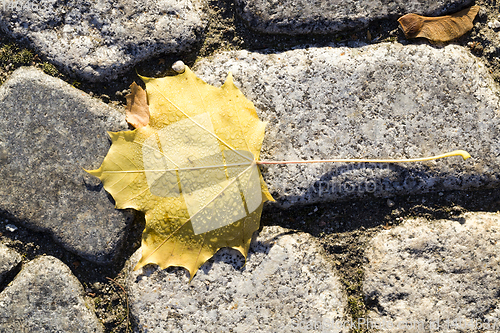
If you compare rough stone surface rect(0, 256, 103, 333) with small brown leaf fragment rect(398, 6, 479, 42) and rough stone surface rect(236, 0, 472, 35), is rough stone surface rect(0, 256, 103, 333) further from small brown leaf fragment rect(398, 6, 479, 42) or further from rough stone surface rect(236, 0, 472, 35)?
small brown leaf fragment rect(398, 6, 479, 42)

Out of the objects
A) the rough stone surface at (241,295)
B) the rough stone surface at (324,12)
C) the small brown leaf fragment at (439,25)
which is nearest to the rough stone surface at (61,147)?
the rough stone surface at (241,295)

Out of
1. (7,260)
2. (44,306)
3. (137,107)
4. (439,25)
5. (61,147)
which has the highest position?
(439,25)

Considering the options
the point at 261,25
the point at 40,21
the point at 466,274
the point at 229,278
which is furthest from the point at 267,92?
the point at 466,274

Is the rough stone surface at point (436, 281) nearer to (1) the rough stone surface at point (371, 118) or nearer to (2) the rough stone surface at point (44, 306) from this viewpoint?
(1) the rough stone surface at point (371, 118)

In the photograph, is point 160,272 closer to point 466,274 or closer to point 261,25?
point 261,25

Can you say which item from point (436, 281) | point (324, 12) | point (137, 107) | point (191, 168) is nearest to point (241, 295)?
point (191, 168)

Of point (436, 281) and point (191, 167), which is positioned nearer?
point (191, 167)

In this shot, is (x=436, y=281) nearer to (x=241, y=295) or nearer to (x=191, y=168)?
(x=241, y=295)
